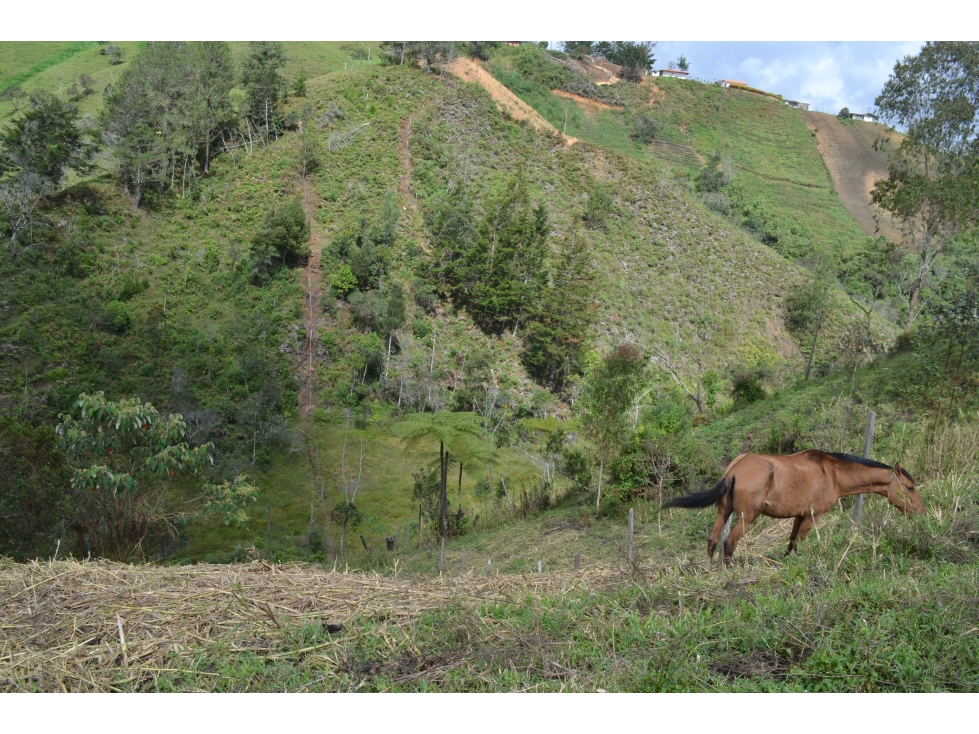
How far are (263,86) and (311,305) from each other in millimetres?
14142

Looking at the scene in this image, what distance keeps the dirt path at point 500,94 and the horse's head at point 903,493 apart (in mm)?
33345

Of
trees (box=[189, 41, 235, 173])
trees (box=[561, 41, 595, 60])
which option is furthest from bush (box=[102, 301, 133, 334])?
trees (box=[561, 41, 595, 60])

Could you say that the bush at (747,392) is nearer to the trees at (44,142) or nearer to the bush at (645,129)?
the trees at (44,142)

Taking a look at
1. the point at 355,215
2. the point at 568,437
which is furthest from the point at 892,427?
the point at 355,215

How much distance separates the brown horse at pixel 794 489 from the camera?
4859 millimetres

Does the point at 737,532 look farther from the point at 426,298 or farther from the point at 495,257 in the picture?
the point at 426,298

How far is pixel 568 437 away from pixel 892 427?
793 cm

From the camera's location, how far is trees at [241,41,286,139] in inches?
1105

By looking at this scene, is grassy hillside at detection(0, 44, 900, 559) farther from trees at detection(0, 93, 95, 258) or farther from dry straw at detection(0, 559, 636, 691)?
dry straw at detection(0, 559, 636, 691)

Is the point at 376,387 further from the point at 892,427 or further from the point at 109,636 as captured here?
the point at 109,636

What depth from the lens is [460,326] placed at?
821 inches

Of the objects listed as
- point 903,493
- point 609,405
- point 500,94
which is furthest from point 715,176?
point 903,493

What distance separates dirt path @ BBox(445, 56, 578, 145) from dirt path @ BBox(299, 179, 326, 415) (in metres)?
16.6

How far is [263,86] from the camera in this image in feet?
93.0
